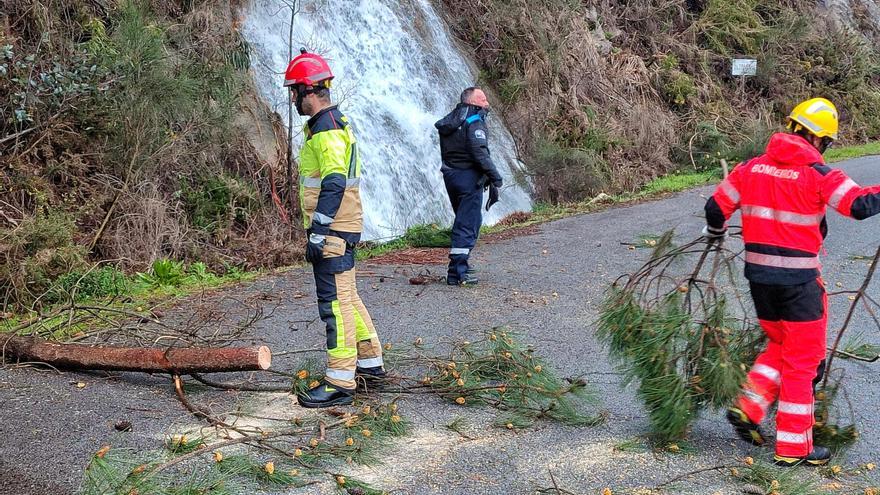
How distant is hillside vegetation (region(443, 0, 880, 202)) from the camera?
15.7 m

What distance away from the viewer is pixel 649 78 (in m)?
18.8

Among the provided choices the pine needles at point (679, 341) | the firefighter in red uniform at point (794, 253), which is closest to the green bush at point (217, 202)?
the pine needles at point (679, 341)

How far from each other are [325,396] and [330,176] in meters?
1.31

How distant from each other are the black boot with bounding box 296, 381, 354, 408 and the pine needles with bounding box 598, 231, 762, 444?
1563 millimetres

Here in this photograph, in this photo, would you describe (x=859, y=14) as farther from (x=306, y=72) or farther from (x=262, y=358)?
(x=262, y=358)

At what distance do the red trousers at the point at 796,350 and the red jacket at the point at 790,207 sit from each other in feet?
0.29

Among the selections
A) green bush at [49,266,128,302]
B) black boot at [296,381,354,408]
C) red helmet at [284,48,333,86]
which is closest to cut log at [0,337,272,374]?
black boot at [296,381,354,408]

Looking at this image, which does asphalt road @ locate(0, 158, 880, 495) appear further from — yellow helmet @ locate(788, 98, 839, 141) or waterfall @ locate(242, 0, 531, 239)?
waterfall @ locate(242, 0, 531, 239)

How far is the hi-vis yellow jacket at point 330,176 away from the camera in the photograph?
5.28 metres

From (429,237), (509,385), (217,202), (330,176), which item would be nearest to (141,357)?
(330,176)

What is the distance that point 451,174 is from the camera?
28.8 ft

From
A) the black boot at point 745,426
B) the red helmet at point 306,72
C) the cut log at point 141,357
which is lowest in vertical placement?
the black boot at point 745,426

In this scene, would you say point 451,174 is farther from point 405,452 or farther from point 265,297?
point 405,452

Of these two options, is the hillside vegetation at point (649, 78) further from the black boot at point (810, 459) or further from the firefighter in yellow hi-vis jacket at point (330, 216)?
the black boot at point (810, 459)
